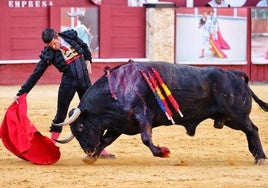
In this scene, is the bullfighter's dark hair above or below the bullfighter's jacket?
above

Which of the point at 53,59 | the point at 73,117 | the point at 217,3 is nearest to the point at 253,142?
the point at 73,117

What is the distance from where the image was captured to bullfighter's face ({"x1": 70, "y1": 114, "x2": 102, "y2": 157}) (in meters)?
8.72

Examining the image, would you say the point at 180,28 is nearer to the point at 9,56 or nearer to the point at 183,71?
the point at 9,56

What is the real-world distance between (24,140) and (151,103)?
1.10m

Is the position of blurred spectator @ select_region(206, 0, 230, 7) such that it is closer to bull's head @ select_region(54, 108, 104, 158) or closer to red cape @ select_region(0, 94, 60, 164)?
red cape @ select_region(0, 94, 60, 164)

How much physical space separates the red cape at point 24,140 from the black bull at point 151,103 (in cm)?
21

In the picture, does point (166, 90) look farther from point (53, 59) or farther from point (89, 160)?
point (53, 59)

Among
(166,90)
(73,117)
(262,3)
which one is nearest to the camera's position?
(73,117)

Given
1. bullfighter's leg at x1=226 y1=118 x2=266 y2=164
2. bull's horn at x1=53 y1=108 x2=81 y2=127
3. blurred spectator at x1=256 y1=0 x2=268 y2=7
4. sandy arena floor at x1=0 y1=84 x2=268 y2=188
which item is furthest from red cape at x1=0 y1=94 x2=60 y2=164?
blurred spectator at x1=256 y1=0 x2=268 y2=7

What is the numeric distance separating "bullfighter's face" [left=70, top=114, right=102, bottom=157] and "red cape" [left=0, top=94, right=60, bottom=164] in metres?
0.29

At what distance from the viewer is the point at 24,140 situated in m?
8.95

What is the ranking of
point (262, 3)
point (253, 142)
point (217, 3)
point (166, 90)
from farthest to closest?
1. point (262, 3)
2. point (217, 3)
3. point (253, 142)
4. point (166, 90)

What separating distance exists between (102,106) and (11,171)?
91cm

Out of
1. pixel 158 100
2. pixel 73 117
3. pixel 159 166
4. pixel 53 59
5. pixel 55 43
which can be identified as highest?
pixel 55 43
